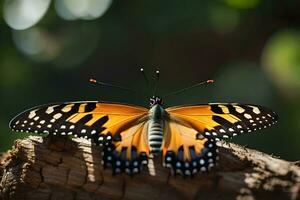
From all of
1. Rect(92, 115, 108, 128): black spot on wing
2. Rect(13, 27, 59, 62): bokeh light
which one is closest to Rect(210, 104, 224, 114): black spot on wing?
Rect(92, 115, 108, 128): black spot on wing

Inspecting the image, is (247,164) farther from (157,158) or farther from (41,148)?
(41,148)

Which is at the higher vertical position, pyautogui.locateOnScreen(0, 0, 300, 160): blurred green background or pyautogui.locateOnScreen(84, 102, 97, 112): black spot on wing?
pyautogui.locateOnScreen(0, 0, 300, 160): blurred green background

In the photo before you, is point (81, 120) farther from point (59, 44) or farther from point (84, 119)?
point (59, 44)

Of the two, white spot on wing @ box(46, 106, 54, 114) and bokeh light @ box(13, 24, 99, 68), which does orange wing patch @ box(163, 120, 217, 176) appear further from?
bokeh light @ box(13, 24, 99, 68)

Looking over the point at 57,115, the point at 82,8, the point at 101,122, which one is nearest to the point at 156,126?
the point at 101,122

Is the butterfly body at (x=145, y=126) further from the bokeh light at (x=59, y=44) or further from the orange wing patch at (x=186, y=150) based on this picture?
the bokeh light at (x=59, y=44)

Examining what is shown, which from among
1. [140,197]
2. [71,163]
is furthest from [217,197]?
[71,163]
